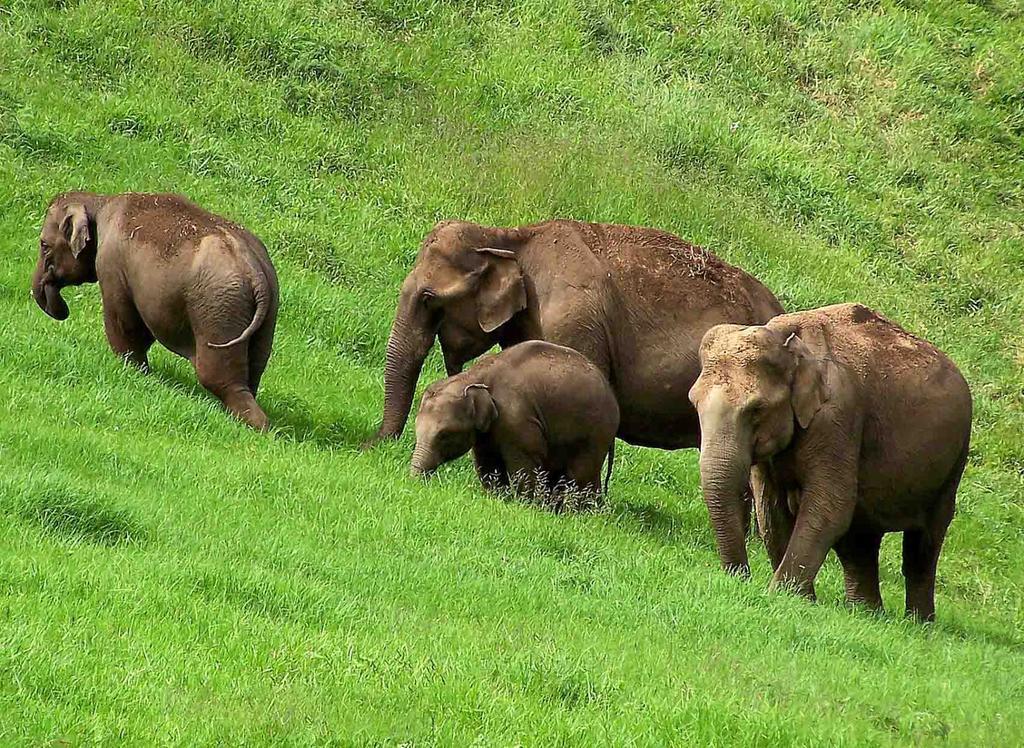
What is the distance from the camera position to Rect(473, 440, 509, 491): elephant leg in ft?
40.6

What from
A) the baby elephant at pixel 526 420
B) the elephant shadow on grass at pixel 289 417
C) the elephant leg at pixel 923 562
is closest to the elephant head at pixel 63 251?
the elephant shadow on grass at pixel 289 417

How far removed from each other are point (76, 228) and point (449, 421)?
3811 mm

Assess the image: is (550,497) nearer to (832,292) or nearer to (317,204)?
(317,204)

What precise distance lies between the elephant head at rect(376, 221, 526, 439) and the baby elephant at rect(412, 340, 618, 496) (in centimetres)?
88

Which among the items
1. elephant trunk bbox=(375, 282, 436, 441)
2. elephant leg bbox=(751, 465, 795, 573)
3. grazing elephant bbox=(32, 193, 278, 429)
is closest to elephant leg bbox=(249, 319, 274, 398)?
grazing elephant bbox=(32, 193, 278, 429)

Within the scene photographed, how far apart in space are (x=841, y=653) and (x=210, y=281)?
5965 mm

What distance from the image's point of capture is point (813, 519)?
36.1 ft

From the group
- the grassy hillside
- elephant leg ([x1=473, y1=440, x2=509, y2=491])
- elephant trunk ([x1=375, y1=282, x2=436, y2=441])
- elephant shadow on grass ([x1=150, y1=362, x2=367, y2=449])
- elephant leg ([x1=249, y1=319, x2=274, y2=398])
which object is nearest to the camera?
the grassy hillside

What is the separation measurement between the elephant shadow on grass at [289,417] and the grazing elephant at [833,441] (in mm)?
3279

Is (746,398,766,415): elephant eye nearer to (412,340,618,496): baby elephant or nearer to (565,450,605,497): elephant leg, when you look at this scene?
(412,340,618,496): baby elephant

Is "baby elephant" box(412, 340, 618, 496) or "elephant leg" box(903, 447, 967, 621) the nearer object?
"baby elephant" box(412, 340, 618, 496)

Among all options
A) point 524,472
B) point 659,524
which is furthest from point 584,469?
point 659,524

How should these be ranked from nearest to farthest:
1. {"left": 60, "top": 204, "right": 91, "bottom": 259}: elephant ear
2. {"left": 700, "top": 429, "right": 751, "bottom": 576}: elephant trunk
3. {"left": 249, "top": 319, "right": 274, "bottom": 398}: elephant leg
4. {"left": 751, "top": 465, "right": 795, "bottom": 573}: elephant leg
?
{"left": 700, "top": 429, "right": 751, "bottom": 576}: elephant trunk < {"left": 751, "top": 465, "right": 795, "bottom": 573}: elephant leg < {"left": 249, "top": 319, "right": 274, "bottom": 398}: elephant leg < {"left": 60, "top": 204, "right": 91, "bottom": 259}: elephant ear

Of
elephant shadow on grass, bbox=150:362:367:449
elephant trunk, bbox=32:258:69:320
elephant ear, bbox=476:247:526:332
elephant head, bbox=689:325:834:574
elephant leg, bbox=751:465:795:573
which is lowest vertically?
elephant shadow on grass, bbox=150:362:367:449
